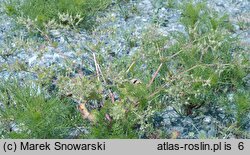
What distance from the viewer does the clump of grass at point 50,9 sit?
23.2 ft

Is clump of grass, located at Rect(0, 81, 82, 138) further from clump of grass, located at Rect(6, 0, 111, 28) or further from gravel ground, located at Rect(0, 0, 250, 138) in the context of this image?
clump of grass, located at Rect(6, 0, 111, 28)

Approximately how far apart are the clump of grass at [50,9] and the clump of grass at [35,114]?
1883mm

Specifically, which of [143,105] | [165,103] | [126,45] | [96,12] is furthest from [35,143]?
[96,12]

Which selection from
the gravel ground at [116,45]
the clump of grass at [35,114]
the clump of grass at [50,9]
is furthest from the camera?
the clump of grass at [50,9]

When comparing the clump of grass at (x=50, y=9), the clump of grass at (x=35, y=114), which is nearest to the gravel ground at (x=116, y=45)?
the clump of grass at (x=50, y=9)

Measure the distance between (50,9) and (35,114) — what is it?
2.82 meters

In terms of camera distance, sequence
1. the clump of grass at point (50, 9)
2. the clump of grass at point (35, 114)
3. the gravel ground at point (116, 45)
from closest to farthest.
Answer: the clump of grass at point (35, 114)
the gravel ground at point (116, 45)
the clump of grass at point (50, 9)

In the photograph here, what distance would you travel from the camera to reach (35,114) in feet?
15.3

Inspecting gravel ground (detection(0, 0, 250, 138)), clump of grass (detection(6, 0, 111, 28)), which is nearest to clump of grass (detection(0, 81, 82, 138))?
gravel ground (detection(0, 0, 250, 138))

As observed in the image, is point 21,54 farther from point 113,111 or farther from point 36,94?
point 113,111

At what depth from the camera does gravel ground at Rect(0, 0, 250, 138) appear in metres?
5.26

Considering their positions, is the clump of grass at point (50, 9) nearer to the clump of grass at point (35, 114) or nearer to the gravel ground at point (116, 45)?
the gravel ground at point (116, 45)

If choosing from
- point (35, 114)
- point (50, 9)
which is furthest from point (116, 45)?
point (35, 114)

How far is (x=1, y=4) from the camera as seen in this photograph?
297 inches
